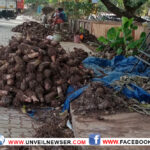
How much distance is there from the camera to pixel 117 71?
5.81 metres

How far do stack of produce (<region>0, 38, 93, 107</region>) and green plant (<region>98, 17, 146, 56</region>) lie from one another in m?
2.63

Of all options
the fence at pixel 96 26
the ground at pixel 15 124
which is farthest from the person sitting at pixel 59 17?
the ground at pixel 15 124

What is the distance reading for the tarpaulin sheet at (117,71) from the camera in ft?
14.1

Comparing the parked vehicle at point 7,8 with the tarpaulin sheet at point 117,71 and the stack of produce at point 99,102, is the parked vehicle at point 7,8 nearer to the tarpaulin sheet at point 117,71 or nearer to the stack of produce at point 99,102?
the tarpaulin sheet at point 117,71

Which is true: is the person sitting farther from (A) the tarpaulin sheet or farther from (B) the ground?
(B) the ground

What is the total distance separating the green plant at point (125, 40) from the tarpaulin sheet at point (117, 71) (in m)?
0.73

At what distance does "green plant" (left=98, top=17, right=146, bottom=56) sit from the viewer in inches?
289

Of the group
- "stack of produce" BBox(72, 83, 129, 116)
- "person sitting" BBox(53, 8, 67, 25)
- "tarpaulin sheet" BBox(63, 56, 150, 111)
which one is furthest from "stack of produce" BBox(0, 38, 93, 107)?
"person sitting" BBox(53, 8, 67, 25)

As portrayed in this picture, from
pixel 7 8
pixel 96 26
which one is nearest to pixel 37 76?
pixel 96 26

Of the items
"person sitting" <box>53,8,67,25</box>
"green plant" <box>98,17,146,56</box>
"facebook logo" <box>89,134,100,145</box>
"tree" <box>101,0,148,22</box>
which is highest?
"tree" <box>101,0,148,22</box>

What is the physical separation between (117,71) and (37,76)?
205 centimetres

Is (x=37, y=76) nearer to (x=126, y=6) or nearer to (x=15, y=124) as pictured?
(x=15, y=124)

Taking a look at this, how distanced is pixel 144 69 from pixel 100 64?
1.34 metres

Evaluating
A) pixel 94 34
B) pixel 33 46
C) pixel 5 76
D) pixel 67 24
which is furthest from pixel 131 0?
pixel 5 76
